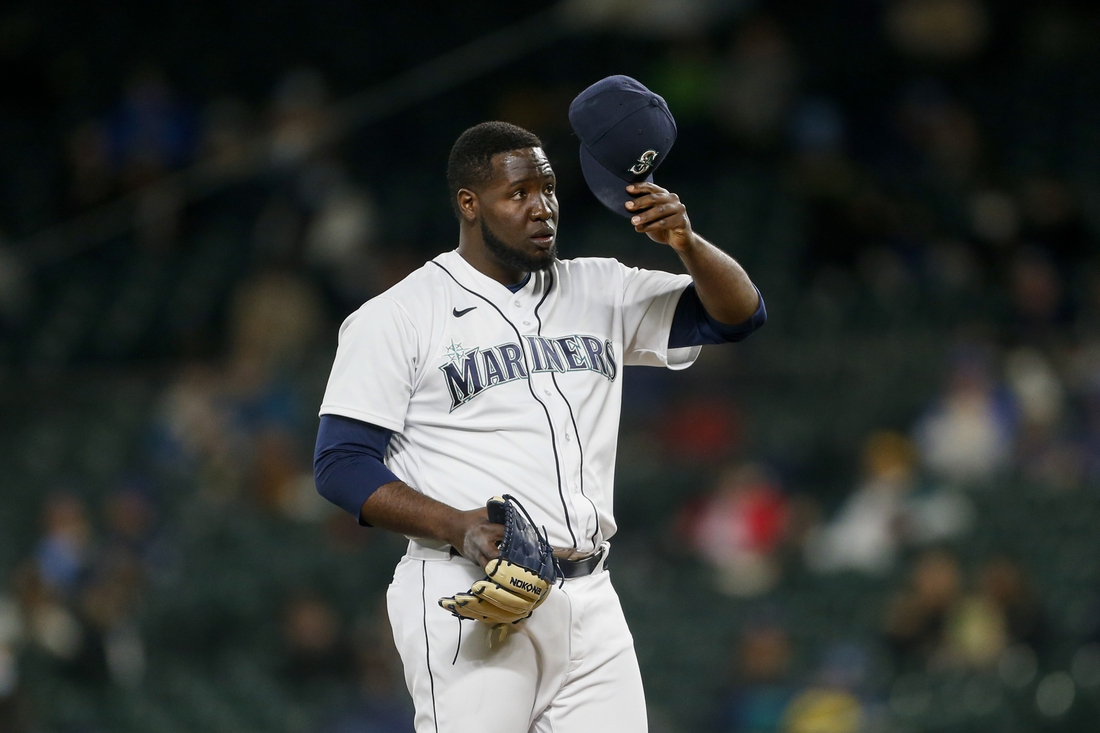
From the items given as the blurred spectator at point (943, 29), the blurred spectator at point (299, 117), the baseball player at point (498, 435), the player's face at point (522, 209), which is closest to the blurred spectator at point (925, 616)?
the baseball player at point (498, 435)

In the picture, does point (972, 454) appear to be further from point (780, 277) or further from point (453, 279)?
point (453, 279)

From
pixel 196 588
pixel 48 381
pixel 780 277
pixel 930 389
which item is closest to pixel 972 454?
pixel 930 389

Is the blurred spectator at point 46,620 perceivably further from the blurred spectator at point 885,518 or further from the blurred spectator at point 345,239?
the blurred spectator at point 885,518

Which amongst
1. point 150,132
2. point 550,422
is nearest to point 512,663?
point 550,422

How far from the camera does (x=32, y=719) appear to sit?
6461 millimetres

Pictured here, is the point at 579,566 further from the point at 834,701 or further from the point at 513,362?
the point at 834,701

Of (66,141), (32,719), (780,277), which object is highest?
(66,141)

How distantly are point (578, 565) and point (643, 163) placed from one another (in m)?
0.78

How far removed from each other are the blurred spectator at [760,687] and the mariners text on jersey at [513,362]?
344 cm

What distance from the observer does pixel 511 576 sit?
239 cm

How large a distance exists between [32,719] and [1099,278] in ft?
19.1

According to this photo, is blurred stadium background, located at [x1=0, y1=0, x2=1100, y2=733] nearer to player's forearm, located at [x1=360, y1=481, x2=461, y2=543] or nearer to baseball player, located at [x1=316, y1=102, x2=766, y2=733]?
baseball player, located at [x1=316, y1=102, x2=766, y2=733]

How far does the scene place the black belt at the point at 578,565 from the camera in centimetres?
266

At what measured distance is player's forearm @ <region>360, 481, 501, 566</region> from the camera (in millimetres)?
2461
